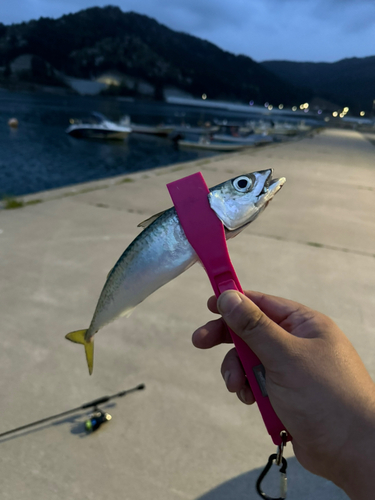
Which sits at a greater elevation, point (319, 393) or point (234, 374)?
point (319, 393)

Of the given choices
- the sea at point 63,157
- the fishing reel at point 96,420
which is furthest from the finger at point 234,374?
the sea at point 63,157

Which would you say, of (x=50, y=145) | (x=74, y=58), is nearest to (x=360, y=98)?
(x=74, y=58)

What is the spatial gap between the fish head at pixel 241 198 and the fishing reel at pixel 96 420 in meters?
1.69

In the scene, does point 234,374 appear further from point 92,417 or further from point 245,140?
point 245,140

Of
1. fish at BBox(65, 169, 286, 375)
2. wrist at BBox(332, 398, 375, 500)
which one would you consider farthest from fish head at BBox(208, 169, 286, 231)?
wrist at BBox(332, 398, 375, 500)

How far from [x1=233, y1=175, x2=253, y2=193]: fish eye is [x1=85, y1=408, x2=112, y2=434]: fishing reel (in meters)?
1.82

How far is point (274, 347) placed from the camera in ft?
4.05

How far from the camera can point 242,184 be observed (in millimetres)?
1268

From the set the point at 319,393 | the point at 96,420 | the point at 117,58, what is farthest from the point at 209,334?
A: the point at 117,58

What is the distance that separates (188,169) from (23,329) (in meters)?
8.62

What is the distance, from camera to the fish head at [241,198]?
49.2 inches

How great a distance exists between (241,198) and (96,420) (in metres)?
1.81

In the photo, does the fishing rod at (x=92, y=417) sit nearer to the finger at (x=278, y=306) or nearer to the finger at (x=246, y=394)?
the finger at (x=246, y=394)

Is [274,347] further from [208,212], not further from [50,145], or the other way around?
[50,145]
